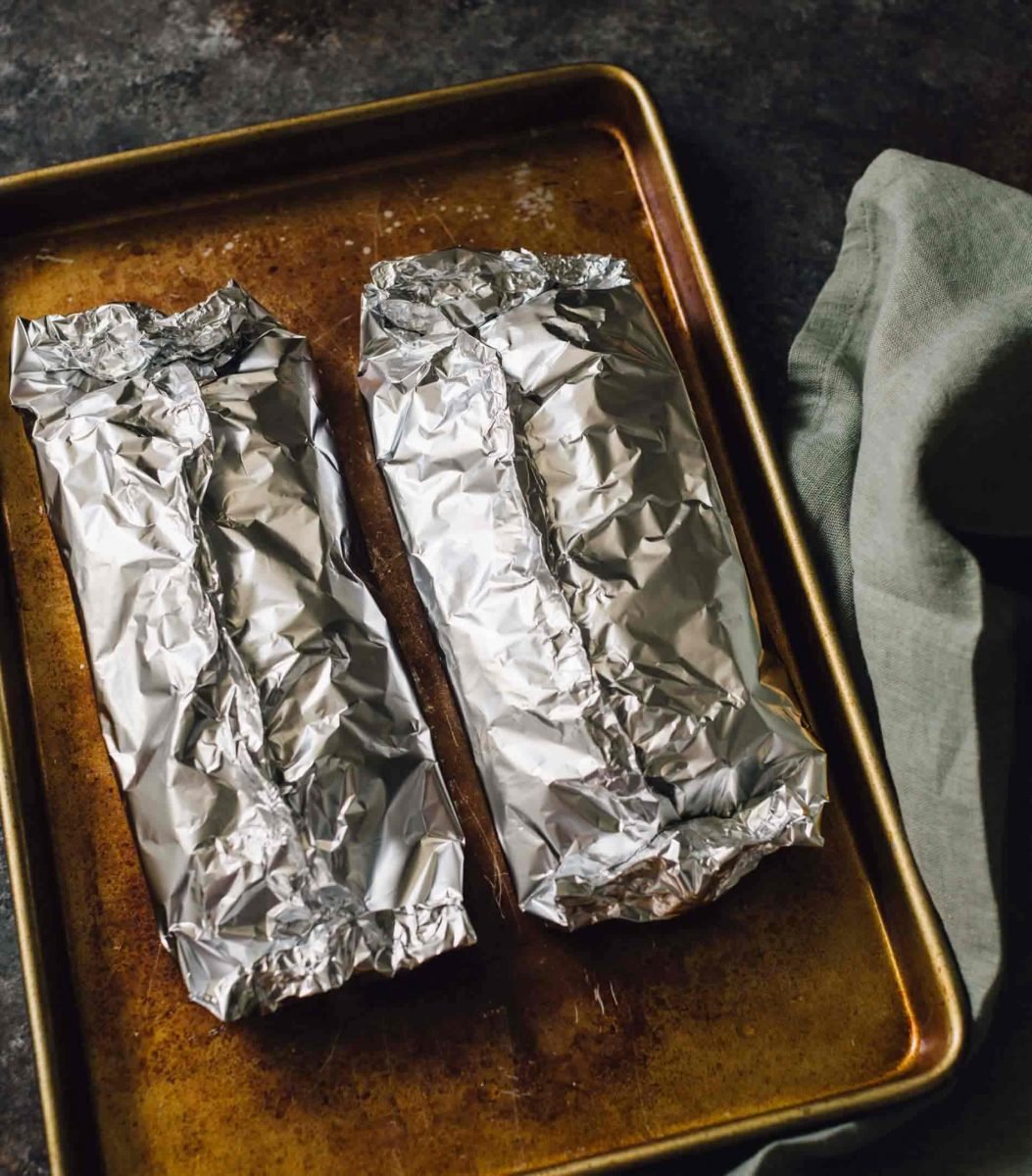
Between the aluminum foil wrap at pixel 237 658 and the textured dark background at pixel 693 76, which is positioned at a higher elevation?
the textured dark background at pixel 693 76

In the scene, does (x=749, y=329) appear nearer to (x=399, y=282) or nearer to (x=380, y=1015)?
(x=399, y=282)

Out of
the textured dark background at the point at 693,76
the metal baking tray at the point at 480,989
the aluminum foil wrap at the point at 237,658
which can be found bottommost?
the metal baking tray at the point at 480,989

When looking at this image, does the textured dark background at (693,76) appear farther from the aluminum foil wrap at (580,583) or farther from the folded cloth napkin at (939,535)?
the aluminum foil wrap at (580,583)

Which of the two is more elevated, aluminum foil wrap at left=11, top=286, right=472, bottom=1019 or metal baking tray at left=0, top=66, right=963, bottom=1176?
aluminum foil wrap at left=11, top=286, right=472, bottom=1019

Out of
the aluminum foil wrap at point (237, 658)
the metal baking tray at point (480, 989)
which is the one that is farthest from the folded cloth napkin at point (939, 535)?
the aluminum foil wrap at point (237, 658)

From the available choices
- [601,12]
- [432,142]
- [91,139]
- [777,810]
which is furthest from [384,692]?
[601,12]

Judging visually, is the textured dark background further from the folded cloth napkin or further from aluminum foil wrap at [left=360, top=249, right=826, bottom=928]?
aluminum foil wrap at [left=360, top=249, right=826, bottom=928]

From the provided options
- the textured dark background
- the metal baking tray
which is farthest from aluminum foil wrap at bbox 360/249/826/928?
the textured dark background
